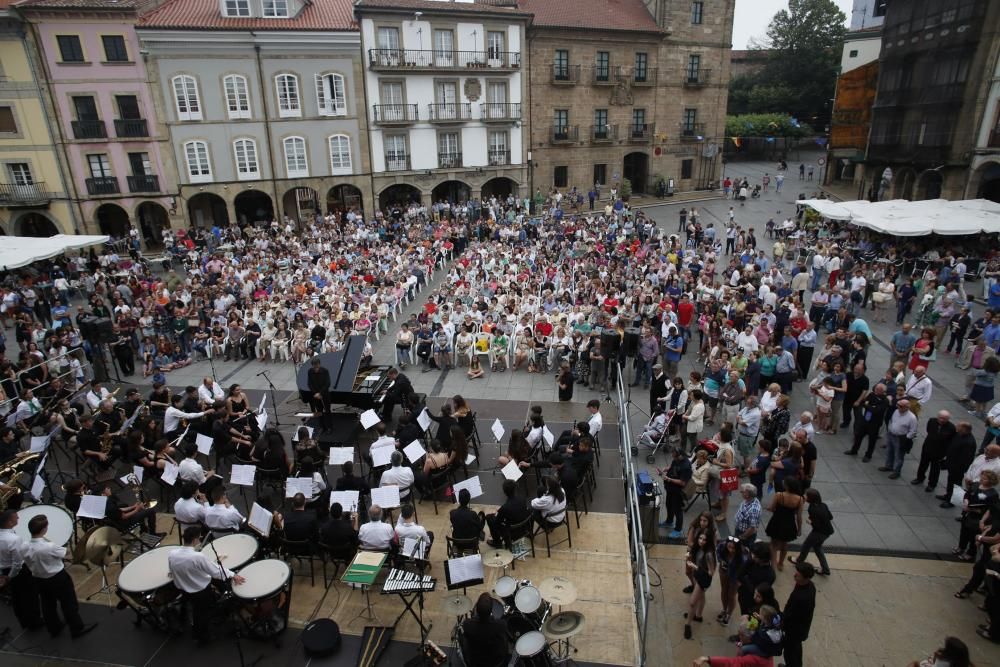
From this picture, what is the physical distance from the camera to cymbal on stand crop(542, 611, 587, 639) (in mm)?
5593

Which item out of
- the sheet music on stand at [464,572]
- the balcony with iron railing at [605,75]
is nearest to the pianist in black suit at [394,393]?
the sheet music on stand at [464,572]

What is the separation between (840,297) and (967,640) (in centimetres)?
1006

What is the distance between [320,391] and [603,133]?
3259cm

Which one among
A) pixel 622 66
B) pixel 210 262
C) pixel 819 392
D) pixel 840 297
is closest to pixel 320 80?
pixel 210 262

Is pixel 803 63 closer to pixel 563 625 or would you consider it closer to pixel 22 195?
pixel 22 195

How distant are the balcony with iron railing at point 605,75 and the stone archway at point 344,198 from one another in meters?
16.4

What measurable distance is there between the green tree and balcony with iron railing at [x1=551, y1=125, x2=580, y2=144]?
2919 centimetres

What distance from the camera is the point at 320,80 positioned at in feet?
98.8

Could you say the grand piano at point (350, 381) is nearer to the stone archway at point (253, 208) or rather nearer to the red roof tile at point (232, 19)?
the red roof tile at point (232, 19)

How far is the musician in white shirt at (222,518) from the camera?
7.37m

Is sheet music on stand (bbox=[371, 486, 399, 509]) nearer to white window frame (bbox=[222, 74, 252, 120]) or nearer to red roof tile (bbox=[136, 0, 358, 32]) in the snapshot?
white window frame (bbox=[222, 74, 252, 120])

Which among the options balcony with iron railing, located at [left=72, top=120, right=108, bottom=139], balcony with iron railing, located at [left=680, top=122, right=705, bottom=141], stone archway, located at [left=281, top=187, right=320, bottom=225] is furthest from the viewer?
balcony with iron railing, located at [left=680, top=122, right=705, bottom=141]

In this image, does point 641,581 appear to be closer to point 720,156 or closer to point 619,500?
point 619,500

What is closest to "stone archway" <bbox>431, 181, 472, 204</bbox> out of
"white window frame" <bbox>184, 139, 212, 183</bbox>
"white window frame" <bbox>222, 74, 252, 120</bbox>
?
"white window frame" <bbox>222, 74, 252, 120</bbox>
